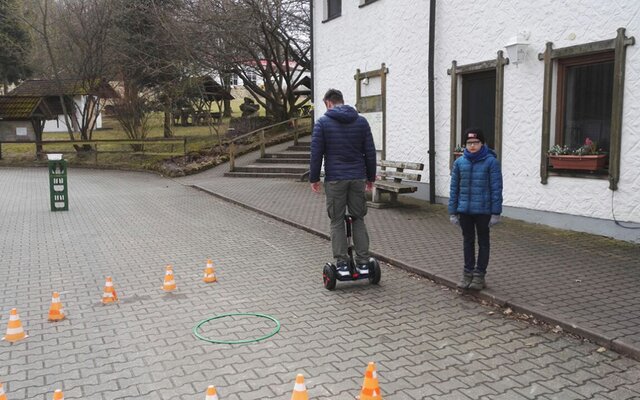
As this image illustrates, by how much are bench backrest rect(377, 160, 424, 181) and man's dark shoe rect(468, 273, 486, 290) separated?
5542mm

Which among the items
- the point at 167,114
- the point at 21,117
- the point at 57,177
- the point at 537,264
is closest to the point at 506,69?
the point at 537,264

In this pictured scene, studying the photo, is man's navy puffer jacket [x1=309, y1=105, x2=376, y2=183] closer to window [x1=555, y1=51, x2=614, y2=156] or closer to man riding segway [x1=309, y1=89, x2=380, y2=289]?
man riding segway [x1=309, y1=89, x2=380, y2=289]

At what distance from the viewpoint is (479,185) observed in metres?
5.90

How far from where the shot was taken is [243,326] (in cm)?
527

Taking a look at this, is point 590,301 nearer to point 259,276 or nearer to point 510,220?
point 259,276

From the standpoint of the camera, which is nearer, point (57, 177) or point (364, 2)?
point (57, 177)

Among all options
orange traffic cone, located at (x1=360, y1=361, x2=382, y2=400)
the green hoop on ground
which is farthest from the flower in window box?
orange traffic cone, located at (x1=360, y1=361, x2=382, y2=400)

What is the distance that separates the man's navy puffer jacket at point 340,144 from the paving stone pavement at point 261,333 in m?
1.34

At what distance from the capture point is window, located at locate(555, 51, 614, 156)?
8586 mm

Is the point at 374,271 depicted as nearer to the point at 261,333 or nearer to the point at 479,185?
the point at 479,185

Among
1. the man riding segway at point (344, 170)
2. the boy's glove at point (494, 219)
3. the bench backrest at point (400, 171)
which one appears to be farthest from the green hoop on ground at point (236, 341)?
the bench backrest at point (400, 171)

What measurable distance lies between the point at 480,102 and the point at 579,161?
2.78 meters

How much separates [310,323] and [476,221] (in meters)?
2.10

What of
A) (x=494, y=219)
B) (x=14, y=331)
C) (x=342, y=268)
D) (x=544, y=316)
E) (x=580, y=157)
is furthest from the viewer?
(x=580, y=157)
